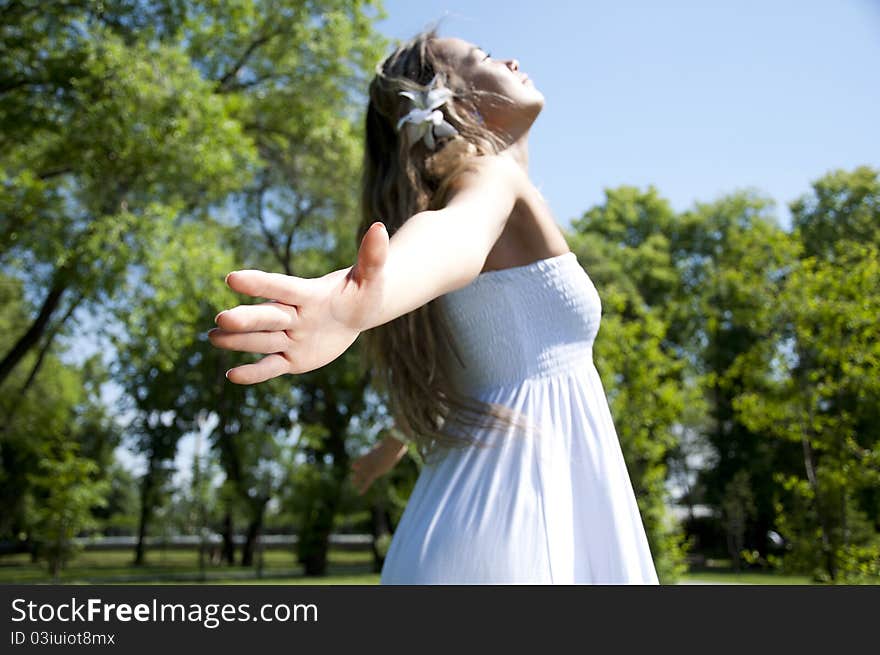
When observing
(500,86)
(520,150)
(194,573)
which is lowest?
(194,573)

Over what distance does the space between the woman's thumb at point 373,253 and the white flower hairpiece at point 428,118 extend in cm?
103


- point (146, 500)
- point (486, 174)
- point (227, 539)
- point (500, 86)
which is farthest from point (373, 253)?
point (227, 539)

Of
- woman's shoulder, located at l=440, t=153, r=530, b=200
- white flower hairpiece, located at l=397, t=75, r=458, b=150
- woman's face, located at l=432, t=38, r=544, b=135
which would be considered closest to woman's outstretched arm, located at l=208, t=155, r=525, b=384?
woman's shoulder, located at l=440, t=153, r=530, b=200

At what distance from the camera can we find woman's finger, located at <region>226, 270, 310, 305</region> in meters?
0.94

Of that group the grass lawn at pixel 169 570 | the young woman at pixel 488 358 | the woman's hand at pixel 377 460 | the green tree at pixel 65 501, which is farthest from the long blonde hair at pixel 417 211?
the green tree at pixel 65 501

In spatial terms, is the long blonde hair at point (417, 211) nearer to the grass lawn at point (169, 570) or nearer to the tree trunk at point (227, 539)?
the grass lawn at point (169, 570)

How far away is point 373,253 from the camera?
1.06 meters

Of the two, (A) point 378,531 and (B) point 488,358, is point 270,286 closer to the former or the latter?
(B) point 488,358

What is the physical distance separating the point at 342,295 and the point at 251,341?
0.50 ft

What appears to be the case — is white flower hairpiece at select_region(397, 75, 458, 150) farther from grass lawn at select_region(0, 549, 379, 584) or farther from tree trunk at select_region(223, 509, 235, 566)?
tree trunk at select_region(223, 509, 235, 566)

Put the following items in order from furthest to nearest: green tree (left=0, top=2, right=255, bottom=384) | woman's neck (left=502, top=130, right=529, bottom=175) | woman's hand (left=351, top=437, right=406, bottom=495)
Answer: green tree (left=0, top=2, right=255, bottom=384) → woman's hand (left=351, top=437, right=406, bottom=495) → woman's neck (left=502, top=130, right=529, bottom=175)
